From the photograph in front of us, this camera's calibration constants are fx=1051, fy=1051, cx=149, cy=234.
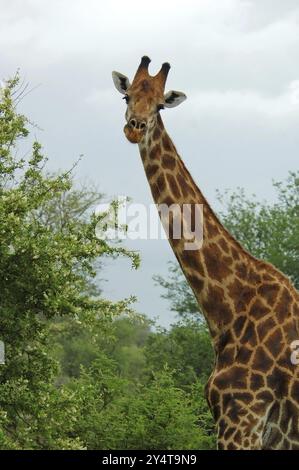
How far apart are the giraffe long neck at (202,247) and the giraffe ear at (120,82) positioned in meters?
0.60

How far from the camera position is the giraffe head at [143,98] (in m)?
9.98

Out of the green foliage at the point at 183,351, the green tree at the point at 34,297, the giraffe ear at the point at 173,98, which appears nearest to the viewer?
the giraffe ear at the point at 173,98

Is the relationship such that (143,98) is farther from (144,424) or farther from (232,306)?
(144,424)

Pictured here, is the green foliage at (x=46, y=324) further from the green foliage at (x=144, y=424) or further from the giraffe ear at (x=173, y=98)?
the giraffe ear at (x=173, y=98)

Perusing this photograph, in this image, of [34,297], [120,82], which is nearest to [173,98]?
[120,82]

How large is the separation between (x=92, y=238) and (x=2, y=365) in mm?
3000

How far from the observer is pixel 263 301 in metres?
9.70

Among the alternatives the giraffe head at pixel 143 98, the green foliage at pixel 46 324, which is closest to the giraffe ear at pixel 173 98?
the giraffe head at pixel 143 98

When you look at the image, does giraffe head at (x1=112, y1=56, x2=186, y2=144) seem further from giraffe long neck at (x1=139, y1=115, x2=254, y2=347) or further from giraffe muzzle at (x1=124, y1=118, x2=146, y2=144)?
giraffe long neck at (x1=139, y1=115, x2=254, y2=347)

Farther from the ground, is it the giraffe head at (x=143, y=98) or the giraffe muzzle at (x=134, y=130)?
the giraffe head at (x=143, y=98)

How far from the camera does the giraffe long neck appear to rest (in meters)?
9.83

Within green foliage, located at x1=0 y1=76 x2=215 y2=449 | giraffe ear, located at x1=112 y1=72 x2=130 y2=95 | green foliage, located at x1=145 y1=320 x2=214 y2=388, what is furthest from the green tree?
green foliage, located at x1=145 y1=320 x2=214 y2=388
